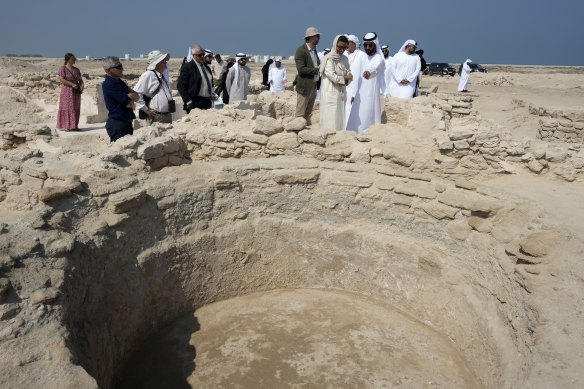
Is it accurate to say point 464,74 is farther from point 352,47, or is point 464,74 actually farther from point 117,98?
point 117,98

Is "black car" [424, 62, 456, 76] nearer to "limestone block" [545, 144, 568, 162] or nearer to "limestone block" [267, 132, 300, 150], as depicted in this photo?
"limestone block" [545, 144, 568, 162]

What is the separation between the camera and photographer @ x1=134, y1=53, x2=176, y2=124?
19.4 ft

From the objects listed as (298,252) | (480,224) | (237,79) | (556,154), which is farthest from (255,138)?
(237,79)

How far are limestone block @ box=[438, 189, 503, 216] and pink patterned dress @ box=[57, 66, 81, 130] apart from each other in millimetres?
7436

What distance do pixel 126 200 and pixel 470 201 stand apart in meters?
3.51

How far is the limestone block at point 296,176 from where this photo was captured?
519 cm

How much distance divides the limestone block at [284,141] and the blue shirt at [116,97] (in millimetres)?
1845

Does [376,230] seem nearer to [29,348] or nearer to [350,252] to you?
[350,252]

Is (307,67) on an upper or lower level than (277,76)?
upper

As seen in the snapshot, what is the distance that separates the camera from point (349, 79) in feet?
21.5

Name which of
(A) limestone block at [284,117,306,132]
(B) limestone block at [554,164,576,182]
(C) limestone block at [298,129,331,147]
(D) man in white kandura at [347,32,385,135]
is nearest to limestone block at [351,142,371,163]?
(C) limestone block at [298,129,331,147]

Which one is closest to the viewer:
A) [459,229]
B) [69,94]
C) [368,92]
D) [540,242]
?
[540,242]

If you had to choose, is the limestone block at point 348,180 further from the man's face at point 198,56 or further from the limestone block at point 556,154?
the man's face at point 198,56

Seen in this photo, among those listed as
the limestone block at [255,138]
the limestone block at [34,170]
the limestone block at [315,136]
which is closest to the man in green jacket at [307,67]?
the limestone block at [315,136]
